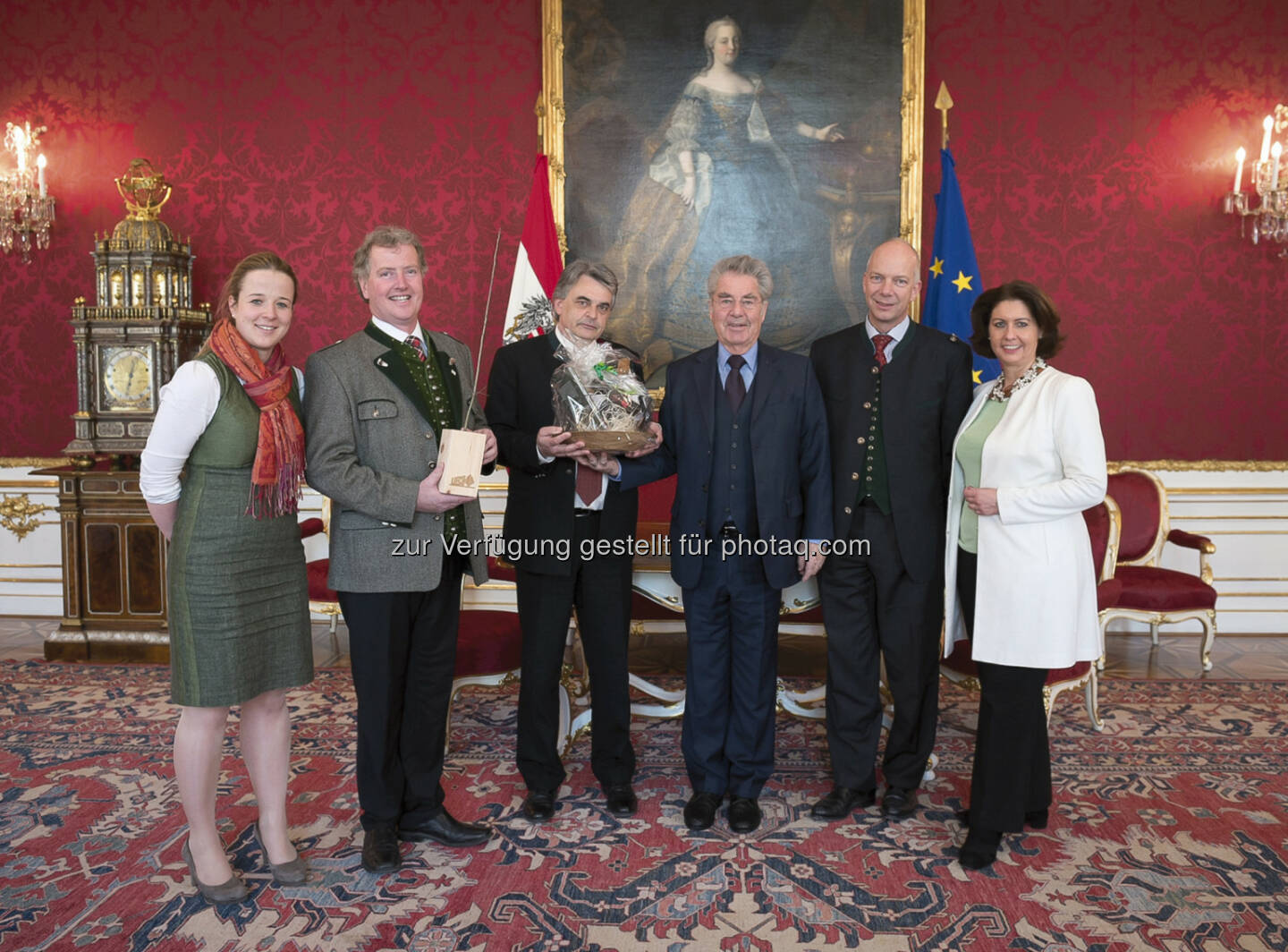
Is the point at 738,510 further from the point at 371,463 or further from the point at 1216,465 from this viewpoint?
the point at 1216,465

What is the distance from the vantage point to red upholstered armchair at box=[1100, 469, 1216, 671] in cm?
486

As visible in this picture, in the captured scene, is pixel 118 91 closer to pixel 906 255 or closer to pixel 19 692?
pixel 19 692

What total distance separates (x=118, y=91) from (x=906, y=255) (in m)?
5.50

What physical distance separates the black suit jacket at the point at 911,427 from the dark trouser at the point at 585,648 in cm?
83

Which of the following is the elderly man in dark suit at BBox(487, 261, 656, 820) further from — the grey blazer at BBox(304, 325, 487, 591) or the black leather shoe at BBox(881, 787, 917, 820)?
the black leather shoe at BBox(881, 787, 917, 820)

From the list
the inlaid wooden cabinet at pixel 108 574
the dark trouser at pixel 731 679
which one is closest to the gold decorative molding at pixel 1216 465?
the dark trouser at pixel 731 679

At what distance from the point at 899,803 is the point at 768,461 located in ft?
4.26

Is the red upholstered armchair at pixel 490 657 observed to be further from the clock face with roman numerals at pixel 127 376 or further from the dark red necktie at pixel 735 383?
the clock face with roman numerals at pixel 127 376

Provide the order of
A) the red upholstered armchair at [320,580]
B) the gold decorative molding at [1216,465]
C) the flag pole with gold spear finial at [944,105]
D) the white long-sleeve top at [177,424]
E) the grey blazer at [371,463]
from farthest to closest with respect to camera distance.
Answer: the gold decorative molding at [1216,465] → the flag pole with gold spear finial at [944,105] → the red upholstered armchair at [320,580] → the grey blazer at [371,463] → the white long-sleeve top at [177,424]

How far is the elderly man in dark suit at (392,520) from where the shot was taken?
8.39ft

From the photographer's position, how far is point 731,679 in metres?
3.08

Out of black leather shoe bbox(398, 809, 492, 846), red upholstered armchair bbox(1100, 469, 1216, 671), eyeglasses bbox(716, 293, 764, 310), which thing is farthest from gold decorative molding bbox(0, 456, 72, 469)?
red upholstered armchair bbox(1100, 469, 1216, 671)

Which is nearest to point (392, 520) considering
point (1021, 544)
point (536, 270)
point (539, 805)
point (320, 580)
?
point (539, 805)

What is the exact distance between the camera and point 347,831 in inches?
117
